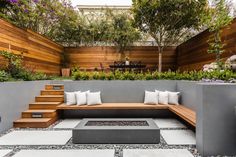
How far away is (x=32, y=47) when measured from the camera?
22.5ft

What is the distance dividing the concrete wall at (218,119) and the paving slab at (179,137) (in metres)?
0.65

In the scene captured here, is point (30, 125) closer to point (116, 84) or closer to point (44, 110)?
point (44, 110)

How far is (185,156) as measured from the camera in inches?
120

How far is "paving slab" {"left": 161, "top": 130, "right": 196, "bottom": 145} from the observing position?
3.71m

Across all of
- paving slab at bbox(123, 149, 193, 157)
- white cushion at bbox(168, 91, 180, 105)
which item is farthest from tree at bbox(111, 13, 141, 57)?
paving slab at bbox(123, 149, 193, 157)

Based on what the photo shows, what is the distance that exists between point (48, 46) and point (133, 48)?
4123 mm

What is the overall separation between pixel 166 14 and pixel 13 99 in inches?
234

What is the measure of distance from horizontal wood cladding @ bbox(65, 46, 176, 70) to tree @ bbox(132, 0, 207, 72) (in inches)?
68.8

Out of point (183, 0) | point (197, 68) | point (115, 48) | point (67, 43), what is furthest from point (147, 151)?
point (67, 43)

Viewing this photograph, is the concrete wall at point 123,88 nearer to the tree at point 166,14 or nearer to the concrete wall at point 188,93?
the concrete wall at point 188,93

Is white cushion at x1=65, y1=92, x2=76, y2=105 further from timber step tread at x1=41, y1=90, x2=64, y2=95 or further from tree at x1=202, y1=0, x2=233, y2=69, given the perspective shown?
tree at x1=202, y1=0, x2=233, y2=69

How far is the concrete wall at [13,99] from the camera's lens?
14.1 ft

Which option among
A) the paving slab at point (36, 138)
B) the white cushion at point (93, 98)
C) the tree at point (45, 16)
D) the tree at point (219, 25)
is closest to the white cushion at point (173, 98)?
the tree at point (219, 25)

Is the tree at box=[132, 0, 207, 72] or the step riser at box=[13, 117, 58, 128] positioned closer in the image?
the step riser at box=[13, 117, 58, 128]
